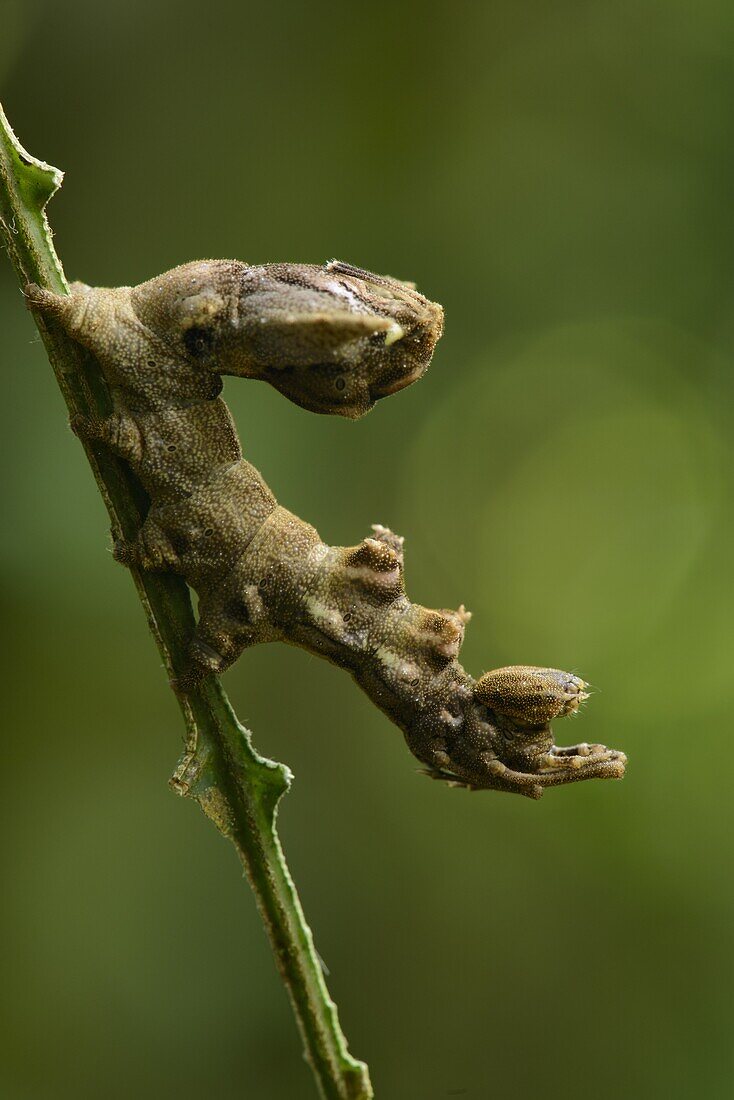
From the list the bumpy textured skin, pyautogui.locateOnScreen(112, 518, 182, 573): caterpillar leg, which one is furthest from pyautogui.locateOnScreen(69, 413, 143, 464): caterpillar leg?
pyautogui.locateOnScreen(112, 518, 182, 573): caterpillar leg

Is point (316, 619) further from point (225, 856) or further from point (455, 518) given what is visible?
point (455, 518)

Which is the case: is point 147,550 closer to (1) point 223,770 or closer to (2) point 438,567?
(1) point 223,770

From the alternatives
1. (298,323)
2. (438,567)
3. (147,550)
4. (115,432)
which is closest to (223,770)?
(147,550)

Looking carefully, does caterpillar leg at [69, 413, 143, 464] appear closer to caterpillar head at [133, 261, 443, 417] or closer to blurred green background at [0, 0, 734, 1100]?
caterpillar head at [133, 261, 443, 417]

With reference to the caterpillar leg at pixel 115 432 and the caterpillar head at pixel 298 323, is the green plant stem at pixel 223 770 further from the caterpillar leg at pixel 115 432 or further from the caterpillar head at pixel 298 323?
the caterpillar head at pixel 298 323

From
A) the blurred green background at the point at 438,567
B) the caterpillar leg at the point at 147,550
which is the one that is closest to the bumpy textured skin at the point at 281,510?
the caterpillar leg at the point at 147,550

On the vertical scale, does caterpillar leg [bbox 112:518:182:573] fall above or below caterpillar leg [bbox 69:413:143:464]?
below
